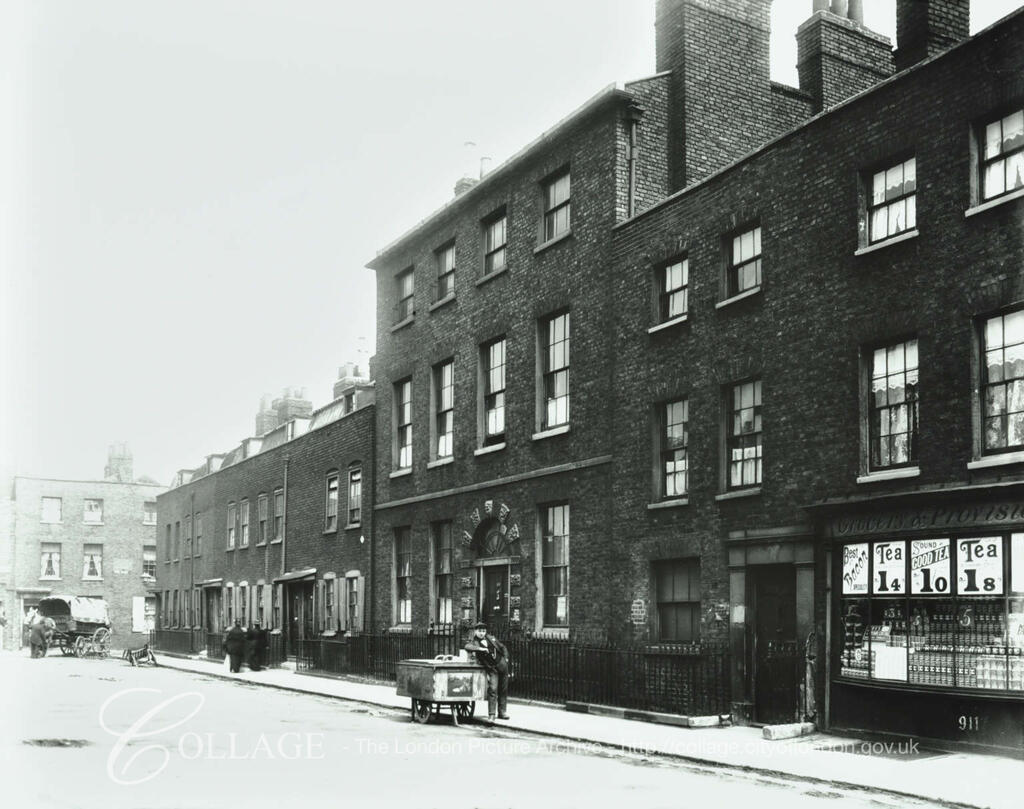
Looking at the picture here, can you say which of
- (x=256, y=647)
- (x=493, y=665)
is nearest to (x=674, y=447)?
(x=493, y=665)

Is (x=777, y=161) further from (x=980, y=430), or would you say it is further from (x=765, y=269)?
(x=980, y=430)

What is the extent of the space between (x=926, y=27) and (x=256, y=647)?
81.1 ft

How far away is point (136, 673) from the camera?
112 feet

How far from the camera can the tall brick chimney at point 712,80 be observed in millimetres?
22734

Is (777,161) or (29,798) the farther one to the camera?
(777,161)

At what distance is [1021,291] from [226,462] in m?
38.8

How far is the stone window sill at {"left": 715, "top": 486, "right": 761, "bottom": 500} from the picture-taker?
1812cm

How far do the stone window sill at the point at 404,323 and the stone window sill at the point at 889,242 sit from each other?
1525 centimetres

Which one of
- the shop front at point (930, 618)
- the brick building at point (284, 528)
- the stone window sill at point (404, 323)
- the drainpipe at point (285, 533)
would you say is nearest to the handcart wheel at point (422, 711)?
the shop front at point (930, 618)

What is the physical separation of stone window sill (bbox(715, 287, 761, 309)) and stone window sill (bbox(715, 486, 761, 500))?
9.31 ft

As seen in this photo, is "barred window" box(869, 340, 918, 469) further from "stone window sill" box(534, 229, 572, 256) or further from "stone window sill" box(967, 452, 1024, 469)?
"stone window sill" box(534, 229, 572, 256)

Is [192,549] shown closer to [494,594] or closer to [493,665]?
[494,594]

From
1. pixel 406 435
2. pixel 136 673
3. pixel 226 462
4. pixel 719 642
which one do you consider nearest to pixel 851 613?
pixel 719 642

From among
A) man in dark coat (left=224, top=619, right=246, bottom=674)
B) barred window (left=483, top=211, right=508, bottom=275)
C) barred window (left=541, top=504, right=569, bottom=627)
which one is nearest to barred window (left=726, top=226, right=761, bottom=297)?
barred window (left=541, top=504, right=569, bottom=627)
